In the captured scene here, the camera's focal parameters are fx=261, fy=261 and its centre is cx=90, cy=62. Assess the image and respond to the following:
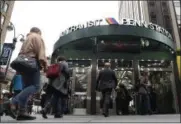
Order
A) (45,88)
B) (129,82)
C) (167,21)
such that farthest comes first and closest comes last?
(167,21) → (129,82) → (45,88)

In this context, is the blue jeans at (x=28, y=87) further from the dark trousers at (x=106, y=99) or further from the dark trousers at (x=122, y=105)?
the dark trousers at (x=122, y=105)

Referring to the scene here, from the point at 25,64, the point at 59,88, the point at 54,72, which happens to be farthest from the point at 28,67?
the point at 59,88

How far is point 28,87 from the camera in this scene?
4.70 meters

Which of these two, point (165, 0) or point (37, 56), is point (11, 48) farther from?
point (165, 0)

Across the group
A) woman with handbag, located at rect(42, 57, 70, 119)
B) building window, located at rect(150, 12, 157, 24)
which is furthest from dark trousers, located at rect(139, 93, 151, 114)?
building window, located at rect(150, 12, 157, 24)

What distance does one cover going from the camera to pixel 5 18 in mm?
36625

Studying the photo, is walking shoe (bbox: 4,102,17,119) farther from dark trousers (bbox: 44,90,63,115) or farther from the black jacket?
the black jacket

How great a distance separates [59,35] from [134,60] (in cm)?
419

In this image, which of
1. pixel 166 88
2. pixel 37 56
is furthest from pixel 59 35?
pixel 37 56

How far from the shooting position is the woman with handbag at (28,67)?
15.1 ft

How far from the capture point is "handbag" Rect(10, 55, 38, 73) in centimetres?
463

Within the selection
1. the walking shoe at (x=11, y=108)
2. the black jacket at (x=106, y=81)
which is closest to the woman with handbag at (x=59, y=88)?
the black jacket at (x=106, y=81)

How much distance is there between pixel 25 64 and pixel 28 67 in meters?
0.07

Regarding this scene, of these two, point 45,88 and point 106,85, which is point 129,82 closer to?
point 106,85
